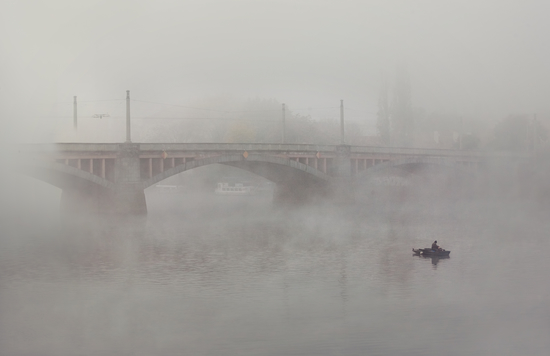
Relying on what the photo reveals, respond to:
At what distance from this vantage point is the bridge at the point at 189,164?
226 feet

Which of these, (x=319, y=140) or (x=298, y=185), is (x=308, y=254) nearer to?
(x=298, y=185)

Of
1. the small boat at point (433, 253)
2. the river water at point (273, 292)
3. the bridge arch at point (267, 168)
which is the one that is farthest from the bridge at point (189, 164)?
the small boat at point (433, 253)

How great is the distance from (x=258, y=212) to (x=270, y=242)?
3546 centimetres

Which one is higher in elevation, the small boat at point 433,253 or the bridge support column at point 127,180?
the bridge support column at point 127,180

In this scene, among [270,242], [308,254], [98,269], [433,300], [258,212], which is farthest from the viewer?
[258,212]

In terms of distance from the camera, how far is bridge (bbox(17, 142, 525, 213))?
68.9 m

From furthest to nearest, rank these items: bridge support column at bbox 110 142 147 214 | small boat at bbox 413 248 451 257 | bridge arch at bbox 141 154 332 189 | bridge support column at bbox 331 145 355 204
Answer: bridge support column at bbox 331 145 355 204 < bridge arch at bbox 141 154 332 189 < bridge support column at bbox 110 142 147 214 < small boat at bbox 413 248 451 257

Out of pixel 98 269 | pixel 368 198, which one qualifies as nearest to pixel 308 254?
pixel 98 269

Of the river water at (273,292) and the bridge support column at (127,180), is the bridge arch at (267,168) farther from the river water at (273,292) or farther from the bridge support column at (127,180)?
the river water at (273,292)

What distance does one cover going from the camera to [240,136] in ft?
455

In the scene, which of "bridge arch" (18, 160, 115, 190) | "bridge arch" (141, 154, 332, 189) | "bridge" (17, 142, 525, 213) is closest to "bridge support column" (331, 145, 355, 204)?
"bridge" (17, 142, 525, 213)

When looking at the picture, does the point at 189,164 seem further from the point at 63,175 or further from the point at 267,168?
the point at 267,168

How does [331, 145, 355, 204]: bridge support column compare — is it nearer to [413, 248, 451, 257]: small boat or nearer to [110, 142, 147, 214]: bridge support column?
[110, 142, 147, 214]: bridge support column

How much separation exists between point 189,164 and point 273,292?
4854 centimetres
